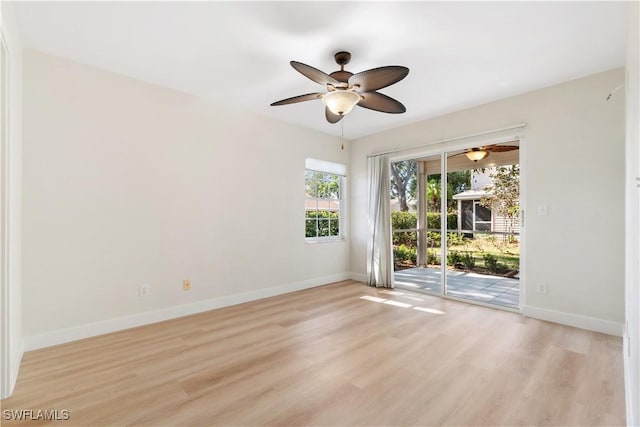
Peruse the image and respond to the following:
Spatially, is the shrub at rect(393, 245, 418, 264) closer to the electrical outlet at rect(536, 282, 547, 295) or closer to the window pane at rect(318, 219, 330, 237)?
the window pane at rect(318, 219, 330, 237)

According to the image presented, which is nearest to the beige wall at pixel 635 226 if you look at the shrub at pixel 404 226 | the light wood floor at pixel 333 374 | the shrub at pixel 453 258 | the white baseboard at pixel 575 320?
the light wood floor at pixel 333 374

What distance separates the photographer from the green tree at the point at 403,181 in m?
4.86

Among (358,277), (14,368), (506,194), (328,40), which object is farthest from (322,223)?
(14,368)

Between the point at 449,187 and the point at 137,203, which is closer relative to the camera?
the point at 137,203

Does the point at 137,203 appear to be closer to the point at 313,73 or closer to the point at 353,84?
the point at 313,73

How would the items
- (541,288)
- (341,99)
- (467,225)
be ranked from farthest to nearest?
(467,225)
(541,288)
(341,99)

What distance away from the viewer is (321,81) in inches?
92.0

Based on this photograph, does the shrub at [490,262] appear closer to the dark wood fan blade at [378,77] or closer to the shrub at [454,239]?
the shrub at [454,239]

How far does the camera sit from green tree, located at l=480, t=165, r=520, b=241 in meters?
3.82

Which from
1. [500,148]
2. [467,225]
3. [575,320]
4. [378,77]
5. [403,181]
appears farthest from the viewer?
[403,181]

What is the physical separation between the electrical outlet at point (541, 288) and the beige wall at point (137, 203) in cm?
A: 318

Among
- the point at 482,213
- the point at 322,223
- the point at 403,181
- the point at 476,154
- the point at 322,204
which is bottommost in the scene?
the point at 322,223

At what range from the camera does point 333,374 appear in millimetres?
2168

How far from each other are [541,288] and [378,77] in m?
3.03
